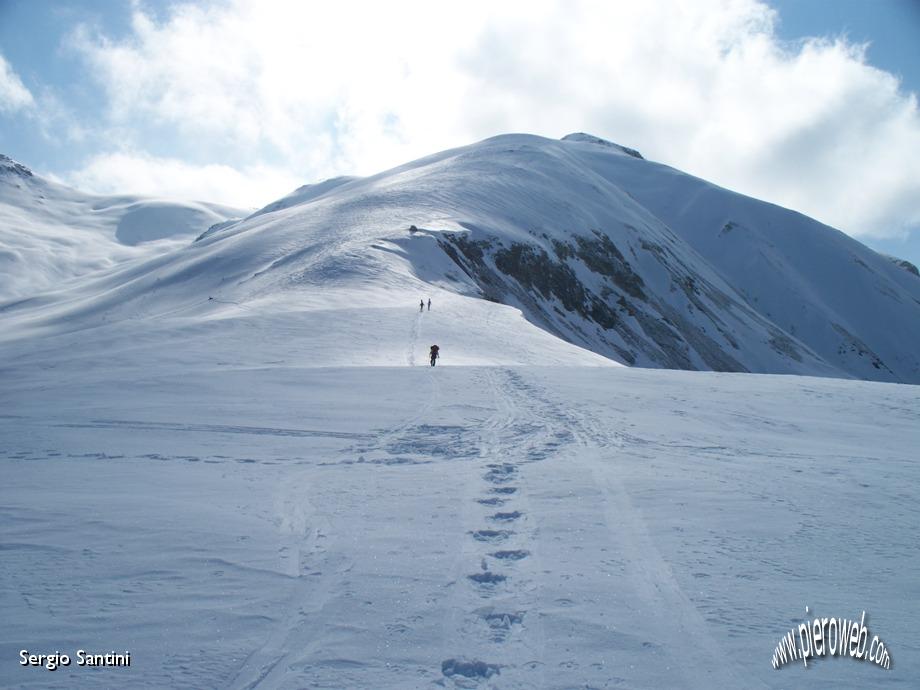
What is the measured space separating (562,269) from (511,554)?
58.3 m

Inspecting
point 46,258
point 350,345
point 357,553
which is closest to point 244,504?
point 357,553

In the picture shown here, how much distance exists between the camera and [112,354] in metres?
18.8

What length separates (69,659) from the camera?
445 cm

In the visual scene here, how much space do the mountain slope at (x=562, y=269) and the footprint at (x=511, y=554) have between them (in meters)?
17.9

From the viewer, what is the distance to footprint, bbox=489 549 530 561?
6050mm

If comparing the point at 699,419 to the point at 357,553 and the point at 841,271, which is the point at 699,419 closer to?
the point at 357,553

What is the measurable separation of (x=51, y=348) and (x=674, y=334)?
56422 mm

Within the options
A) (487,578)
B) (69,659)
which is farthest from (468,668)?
(69,659)

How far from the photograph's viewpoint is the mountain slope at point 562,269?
44875 mm

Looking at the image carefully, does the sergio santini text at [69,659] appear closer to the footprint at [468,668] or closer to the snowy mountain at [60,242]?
the footprint at [468,668]

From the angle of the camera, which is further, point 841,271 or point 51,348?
point 841,271

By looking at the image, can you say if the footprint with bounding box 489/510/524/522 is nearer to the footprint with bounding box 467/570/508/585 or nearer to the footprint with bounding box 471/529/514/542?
the footprint with bounding box 471/529/514/542

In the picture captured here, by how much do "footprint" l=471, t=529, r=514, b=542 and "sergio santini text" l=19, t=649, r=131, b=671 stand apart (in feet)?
10.6

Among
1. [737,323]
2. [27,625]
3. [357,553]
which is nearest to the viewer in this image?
[27,625]
